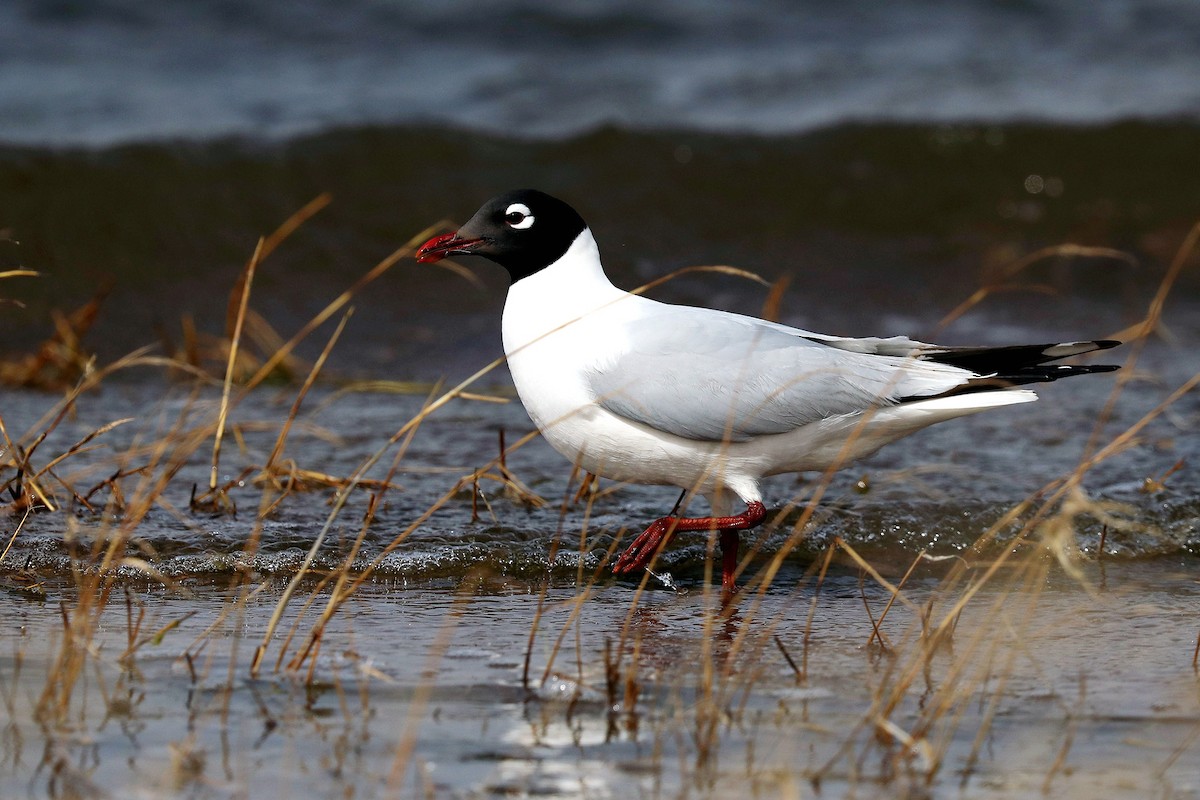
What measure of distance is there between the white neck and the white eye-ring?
0.51ft

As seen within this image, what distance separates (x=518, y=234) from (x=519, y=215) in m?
0.06

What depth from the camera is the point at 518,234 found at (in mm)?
4672

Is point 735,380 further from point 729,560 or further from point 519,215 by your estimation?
point 519,215

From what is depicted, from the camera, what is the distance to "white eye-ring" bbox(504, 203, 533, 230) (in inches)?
184

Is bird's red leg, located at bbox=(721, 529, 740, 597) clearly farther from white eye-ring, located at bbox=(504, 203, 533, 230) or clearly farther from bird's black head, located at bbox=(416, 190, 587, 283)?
white eye-ring, located at bbox=(504, 203, 533, 230)

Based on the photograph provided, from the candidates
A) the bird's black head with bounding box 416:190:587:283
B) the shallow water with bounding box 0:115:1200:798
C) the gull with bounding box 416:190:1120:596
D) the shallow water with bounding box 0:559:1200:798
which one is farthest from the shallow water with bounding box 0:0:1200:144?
the shallow water with bounding box 0:559:1200:798

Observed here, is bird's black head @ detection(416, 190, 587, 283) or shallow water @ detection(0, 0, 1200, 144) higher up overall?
shallow water @ detection(0, 0, 1200, 144)

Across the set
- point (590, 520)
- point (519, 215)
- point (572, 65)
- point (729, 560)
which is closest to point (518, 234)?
point (519, 215)

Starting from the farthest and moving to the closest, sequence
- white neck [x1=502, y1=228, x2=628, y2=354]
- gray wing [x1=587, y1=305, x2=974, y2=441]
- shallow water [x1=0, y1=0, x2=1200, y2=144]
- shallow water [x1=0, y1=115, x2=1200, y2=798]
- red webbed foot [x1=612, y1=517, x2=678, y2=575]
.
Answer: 1. shallow water [x1=0, y1=0, x2=1200, y2=144]
2. white neck [x1=502, y1=228, x2=628, y2=354]
3. red webbed foot [x1=612, y1=517, x2=678, y2=575]
4. gray wing [x1=587, y1=305, x2=974, y2=441]
5. shallow water [x1=0, y1=115, x2=1200, y2=798]

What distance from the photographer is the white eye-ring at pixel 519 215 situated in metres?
4.66

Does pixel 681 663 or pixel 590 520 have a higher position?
pixel 590 520

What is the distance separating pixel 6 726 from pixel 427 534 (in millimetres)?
1966

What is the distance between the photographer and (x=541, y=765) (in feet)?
9.23

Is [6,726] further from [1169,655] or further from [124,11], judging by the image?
[124,11]
